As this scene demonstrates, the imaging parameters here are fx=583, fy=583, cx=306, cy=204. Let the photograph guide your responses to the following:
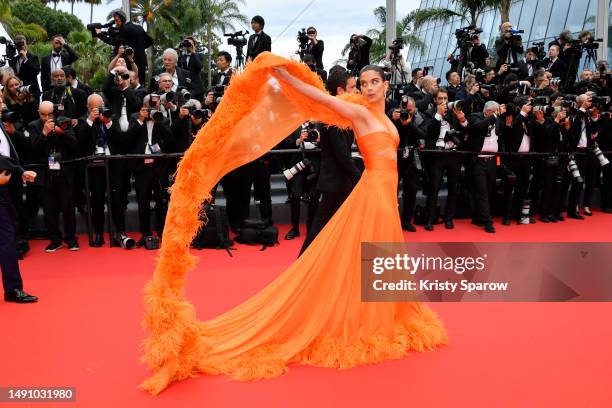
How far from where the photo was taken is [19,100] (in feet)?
24.0

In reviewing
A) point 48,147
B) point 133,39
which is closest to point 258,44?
point 133,39

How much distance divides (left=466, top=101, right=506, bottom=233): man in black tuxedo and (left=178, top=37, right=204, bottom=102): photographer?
4.11 m

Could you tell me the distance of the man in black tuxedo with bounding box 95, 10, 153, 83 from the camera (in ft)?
27.9

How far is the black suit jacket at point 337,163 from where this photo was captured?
170 inches

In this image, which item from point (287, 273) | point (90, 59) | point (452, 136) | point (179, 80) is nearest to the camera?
point (287, 273)

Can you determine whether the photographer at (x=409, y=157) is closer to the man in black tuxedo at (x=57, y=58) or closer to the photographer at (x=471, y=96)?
the photographer at (x=471, y=96)

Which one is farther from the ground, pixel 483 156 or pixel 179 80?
pixel 179 80

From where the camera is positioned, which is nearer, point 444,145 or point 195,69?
point 444,145

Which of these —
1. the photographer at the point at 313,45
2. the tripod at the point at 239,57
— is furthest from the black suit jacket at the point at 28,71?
the photographer at the point at 313,45

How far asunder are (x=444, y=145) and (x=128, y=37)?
4927mm

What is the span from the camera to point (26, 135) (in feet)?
22.7

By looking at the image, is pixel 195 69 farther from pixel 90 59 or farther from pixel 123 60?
pixel 90 59

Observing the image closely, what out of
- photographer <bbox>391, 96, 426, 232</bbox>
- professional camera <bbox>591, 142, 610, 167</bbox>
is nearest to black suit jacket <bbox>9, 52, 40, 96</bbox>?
photographer <bbox>391, 96, 426, 232</bbox>

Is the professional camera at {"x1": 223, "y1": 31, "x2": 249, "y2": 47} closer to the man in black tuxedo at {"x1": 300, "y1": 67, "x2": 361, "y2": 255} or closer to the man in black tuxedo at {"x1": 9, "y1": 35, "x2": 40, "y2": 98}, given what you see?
the man in black tuxedo at {"x1": 9, "y1": 35, "x2": 40, "y2": 98}
